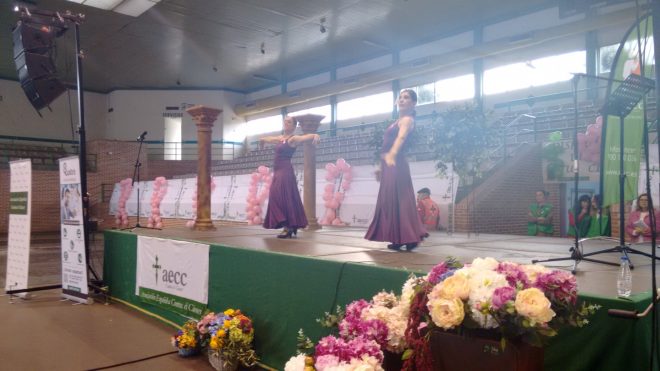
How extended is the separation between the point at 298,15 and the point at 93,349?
9.91 m

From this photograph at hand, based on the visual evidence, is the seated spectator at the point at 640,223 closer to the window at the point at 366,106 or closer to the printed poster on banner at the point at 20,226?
the printed poster on banner at the point at 20,226

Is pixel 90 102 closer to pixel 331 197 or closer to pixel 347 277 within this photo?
pixel 331 197

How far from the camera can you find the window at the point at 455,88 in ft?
43.7

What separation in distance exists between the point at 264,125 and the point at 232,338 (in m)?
17.2

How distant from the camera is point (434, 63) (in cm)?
1297

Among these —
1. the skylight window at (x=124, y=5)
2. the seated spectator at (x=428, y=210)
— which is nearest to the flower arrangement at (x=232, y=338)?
the seated spectator at (x=428, y=210)

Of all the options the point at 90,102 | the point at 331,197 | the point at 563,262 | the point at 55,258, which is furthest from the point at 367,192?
the point at 90,102

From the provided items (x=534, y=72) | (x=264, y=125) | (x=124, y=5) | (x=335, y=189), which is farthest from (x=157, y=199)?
Answer: (x=534, y=72)

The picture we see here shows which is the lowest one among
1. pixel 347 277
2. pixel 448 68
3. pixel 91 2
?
pixel 347 277

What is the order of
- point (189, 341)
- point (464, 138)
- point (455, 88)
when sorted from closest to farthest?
point (189, 341)
point (464, 138)
point (455, 88)

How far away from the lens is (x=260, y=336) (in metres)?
3.33

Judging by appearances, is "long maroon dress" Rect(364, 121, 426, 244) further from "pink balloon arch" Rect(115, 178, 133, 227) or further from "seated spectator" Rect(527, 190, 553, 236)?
"pink balloon arch" Rect(115, 178, 133, 227)

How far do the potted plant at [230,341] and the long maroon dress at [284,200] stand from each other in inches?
66.4

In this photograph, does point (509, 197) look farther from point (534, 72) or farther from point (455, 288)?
point (455, 288)
